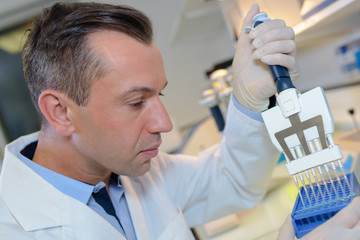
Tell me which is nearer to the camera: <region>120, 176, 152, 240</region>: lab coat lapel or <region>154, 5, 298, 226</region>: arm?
<region>154, 5, 298, 226</region>: arm

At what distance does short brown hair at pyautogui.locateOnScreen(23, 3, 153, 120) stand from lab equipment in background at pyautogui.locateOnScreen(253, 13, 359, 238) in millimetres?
497

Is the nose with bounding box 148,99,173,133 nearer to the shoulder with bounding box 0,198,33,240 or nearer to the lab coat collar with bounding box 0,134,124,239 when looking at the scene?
the lab coat collar with bounding box 0,134,124,239

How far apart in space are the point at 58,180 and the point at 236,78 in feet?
2.07

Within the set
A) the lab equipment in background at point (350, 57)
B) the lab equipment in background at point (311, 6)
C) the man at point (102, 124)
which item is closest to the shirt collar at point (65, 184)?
the man at point (102, 124)

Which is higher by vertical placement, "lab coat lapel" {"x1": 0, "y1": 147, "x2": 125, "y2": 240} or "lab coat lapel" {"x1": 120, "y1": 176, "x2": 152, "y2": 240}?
"lab coat lapel" {"x1": 0, "y1": 147, "x2": 125, "y2": 240}

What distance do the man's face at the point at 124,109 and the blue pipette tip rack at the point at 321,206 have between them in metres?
0.43

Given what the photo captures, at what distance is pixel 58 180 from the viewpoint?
99 cm

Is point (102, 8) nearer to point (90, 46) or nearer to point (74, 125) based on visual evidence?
point (90, 46)

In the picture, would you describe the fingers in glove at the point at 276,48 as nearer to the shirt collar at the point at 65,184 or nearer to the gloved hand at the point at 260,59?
the gloved hand at the point at 260,59

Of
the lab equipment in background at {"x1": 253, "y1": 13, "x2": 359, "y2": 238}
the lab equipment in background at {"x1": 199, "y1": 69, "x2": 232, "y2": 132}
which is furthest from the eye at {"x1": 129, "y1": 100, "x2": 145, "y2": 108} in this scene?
the lab equipment in background at {"x1": 199, "y1": 69, "x2": 232, "y2": 132}

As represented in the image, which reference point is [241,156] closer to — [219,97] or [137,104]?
[137,104]

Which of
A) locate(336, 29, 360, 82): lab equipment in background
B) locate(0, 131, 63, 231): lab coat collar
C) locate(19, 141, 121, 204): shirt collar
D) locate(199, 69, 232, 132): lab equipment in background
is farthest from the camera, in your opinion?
locate(336, 29, 360, 82): lab equipment in background

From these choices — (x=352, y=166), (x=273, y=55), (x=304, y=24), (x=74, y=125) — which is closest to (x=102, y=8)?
(x=74, y=125)

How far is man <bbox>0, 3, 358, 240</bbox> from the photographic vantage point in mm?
880
